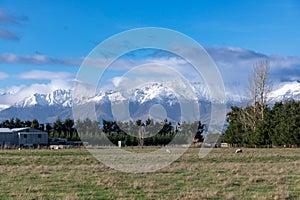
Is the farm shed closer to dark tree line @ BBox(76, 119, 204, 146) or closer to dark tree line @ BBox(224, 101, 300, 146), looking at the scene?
dark tree line @ BBox(76, 119, 204, 146)

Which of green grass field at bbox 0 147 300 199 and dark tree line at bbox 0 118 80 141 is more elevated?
dark tree line at bbox 0 118 80 141

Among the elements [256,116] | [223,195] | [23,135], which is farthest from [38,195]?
[23,135]

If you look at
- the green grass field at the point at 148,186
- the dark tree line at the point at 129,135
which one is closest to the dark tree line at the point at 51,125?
the dark tree line at the point at 129,135

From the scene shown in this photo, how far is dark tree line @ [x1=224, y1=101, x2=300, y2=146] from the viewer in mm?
68625

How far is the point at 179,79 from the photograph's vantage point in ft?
106

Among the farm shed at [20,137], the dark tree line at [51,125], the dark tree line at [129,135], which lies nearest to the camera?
the farm shed at [20,137]

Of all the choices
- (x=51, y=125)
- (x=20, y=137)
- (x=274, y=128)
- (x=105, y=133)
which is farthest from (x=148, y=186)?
(x=51, y=125)

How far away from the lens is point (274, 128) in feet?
234

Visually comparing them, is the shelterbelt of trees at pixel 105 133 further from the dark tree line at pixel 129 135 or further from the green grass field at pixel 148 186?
the green grass field at pixel 148 186

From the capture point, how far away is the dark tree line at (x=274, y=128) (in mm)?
68625

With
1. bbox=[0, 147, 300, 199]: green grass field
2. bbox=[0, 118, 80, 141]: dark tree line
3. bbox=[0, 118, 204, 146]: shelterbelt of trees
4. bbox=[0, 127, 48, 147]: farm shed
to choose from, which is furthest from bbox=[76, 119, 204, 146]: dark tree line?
bbox=[0, 147, 300, 199]: green grass field

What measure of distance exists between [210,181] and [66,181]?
598cm

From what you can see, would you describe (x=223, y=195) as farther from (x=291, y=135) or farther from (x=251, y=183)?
(x=291, y=135)

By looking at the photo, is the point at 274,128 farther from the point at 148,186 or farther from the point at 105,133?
the point at 148,186
